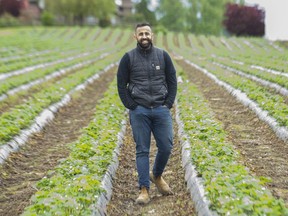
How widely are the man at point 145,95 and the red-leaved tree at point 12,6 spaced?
240ft

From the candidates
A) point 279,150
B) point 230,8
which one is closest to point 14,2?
point 230,8

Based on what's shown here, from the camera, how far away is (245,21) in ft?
214

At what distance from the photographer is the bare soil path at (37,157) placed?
731cm

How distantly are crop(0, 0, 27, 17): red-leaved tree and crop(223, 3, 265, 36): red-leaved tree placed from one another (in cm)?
3350

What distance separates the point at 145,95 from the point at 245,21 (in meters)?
61.3

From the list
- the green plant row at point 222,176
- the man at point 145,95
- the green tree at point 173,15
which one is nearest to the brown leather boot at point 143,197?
the man at point 145,95

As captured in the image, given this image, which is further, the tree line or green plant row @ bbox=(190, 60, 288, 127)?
the tree line

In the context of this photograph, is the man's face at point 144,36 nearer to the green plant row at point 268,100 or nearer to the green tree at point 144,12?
the green plant row at point 268,100

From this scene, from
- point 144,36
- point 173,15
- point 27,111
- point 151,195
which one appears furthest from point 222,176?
point 173,15

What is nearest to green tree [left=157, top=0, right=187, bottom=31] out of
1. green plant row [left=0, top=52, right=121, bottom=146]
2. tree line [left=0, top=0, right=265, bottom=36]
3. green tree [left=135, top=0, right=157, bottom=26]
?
tree line [left=0, top=0, right=265, bottom=36]

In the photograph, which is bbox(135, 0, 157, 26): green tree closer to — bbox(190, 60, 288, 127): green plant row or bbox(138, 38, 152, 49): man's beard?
bbox(190, 60, 288, 127): green plant row

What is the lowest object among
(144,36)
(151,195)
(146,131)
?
(151,195)

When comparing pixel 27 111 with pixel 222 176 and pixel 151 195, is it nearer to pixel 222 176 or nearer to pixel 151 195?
pixel 151 195

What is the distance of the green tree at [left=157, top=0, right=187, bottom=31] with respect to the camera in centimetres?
9731
